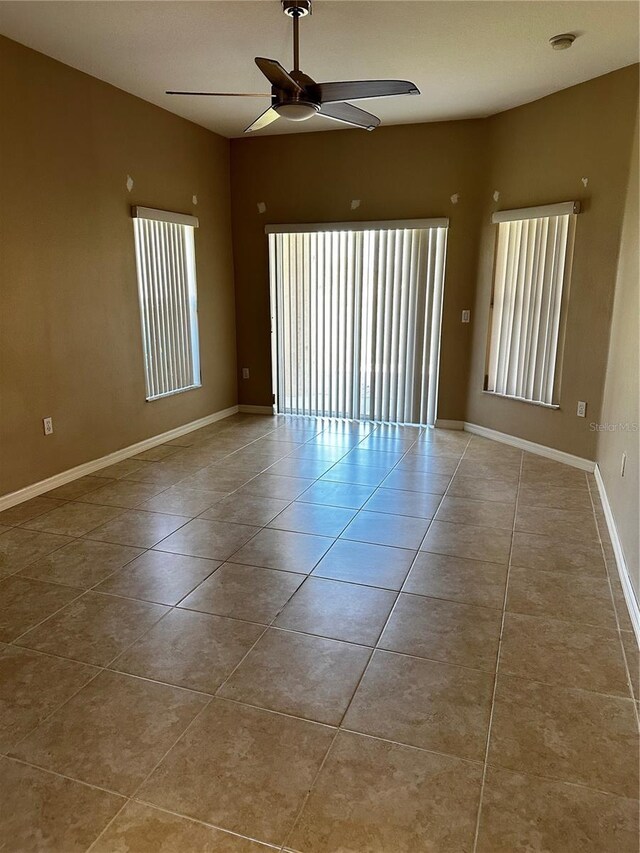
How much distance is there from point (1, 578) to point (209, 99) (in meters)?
3.74

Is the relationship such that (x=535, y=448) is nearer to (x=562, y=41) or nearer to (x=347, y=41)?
(x=562, y=41)

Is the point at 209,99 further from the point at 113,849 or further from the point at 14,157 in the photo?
the point at 113,849

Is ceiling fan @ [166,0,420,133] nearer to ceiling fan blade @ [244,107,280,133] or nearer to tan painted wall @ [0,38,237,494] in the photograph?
ceiling fan blade @ [244,107,280,133]

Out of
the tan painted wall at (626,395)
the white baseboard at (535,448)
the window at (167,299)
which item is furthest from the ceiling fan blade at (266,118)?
the white baseboard at (535,448)

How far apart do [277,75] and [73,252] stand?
6.71 feet

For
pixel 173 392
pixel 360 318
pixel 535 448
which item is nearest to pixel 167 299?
pixel 173 392

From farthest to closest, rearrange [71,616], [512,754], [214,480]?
[214,480], [71,616], [512,754]

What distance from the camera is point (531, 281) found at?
4.66 meters

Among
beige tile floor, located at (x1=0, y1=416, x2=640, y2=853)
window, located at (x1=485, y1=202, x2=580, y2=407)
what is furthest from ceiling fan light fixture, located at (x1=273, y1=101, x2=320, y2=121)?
window, located at (x1=485, y1=202, x2=580, y2=407)

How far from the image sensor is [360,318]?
562 cm

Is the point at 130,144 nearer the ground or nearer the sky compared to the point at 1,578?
nearer the sky

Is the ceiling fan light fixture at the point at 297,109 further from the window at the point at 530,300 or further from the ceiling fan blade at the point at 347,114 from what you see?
the window at the point at 530,300

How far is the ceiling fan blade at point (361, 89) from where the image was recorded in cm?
269

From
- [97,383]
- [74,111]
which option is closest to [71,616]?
[97,383]
